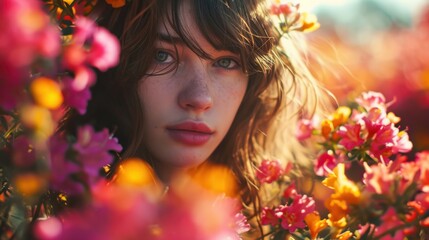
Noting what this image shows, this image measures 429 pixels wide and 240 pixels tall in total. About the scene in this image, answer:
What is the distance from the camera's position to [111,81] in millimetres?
1215

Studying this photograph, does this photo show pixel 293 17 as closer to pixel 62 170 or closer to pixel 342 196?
pixel 342 196

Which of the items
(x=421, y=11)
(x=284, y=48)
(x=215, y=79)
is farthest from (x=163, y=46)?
(x=421, y=11)

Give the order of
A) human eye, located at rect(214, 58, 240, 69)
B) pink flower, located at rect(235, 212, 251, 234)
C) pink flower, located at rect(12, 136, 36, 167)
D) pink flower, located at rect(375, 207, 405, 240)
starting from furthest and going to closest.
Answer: human eye, located at rect(214, 58, 240, 69)
pink flower, located at rect(235, 212, 251, 234)
pink flower, located at rect(375, 207, 405, 240)
pink flower, located at rect(12, 136, 36, 167)

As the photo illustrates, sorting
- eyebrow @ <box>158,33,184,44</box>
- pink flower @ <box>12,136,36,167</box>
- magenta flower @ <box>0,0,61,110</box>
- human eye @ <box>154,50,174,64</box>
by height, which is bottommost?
human eye @ <box>154,50,174,64</box>

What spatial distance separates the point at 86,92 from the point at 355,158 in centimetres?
59

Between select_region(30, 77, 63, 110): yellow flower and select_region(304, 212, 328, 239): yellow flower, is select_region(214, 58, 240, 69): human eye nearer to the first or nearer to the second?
select_region(304, 212, 328, 239): yellow flower

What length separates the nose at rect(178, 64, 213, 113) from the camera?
114 centimetres

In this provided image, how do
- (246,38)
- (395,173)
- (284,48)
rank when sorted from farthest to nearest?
1. (284,48)
2. (246,38)
3. (395,173)

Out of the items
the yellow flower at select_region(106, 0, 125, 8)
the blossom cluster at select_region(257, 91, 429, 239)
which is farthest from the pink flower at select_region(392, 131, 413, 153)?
the yellow flower at select_region(106, 0, 125, 8)

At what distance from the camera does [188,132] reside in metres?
1.19

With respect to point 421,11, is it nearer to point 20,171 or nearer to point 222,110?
point 222,110

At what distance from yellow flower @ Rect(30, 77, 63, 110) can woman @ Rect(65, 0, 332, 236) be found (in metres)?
0.57

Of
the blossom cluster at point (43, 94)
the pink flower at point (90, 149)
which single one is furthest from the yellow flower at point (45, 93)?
the pink flower at point (90, 149)

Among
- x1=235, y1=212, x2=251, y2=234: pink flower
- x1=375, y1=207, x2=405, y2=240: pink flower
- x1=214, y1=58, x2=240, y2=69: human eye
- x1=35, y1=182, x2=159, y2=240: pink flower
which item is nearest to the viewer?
x1=35, y1=182, x2=159, y2=240: pink flower
